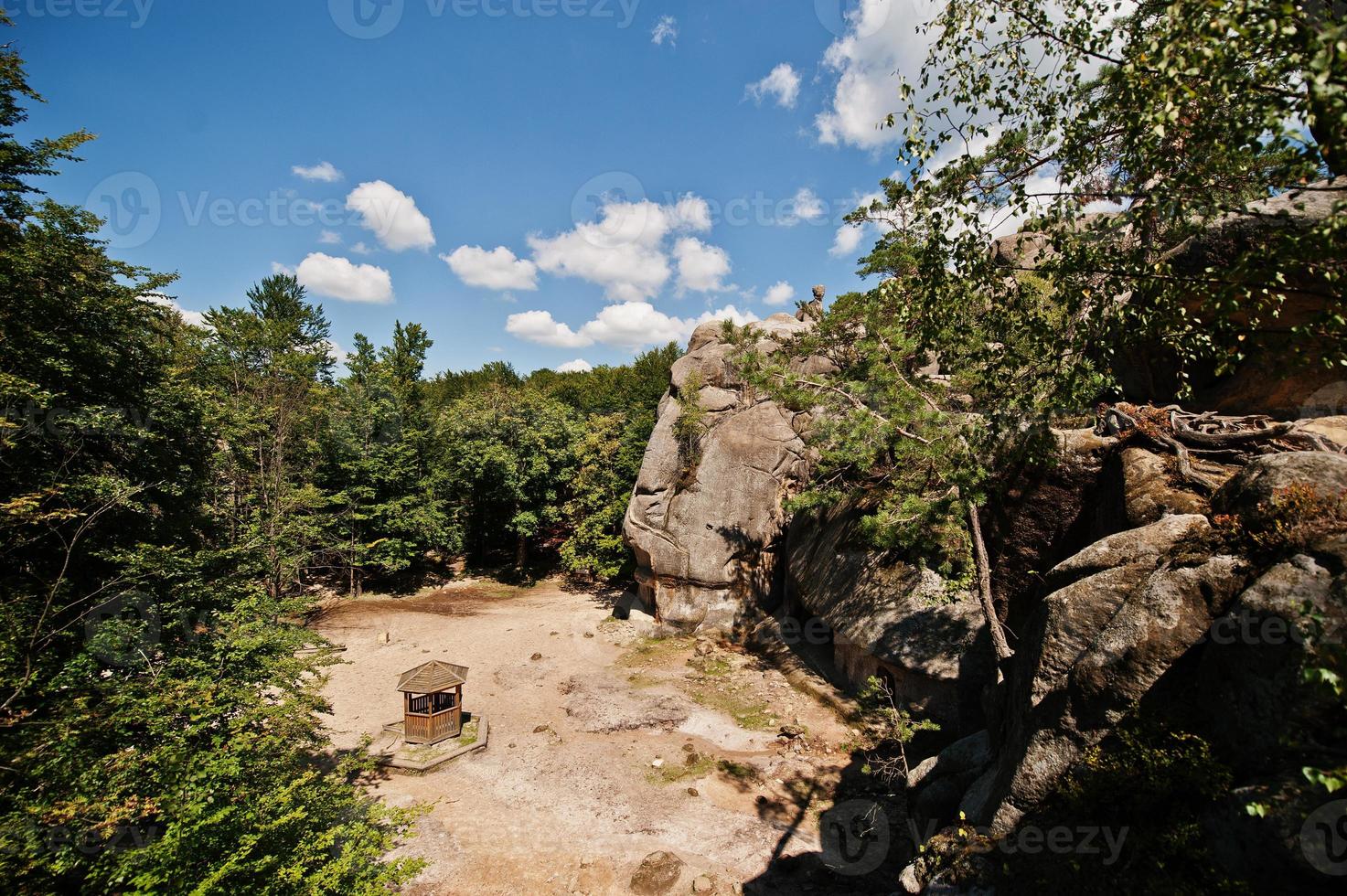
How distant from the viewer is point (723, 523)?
782 inches

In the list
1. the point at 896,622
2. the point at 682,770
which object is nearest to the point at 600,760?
the point at 682,770

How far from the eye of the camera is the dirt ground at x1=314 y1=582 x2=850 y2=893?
29.3 feet

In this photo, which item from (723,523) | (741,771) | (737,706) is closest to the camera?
(741,771)

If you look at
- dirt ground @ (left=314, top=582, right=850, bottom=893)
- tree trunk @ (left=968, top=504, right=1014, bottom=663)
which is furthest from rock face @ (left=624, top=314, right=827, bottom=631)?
tree trunk @ (left=968, top=504, right=1014, bottom=663)

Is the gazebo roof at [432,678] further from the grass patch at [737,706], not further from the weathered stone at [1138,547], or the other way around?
the weathered stone at [1138,547]

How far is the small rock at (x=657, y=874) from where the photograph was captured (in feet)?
27.0

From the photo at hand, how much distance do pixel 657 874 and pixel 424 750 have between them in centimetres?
667

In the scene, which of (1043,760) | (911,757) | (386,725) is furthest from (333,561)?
(1043,760)

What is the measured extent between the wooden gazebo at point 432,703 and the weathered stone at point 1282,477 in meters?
14.0

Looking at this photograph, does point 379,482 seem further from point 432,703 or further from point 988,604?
point 988,604

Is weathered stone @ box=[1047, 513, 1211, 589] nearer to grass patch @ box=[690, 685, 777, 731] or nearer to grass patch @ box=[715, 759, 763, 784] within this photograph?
grass patch @ box=[715, 759, 763, 784]

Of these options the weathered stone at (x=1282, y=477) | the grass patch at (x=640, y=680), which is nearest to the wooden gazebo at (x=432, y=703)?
the grass patch at (x=640, y=680)

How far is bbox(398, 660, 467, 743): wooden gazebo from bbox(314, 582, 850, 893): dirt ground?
1.11m

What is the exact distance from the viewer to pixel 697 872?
8.55 m
